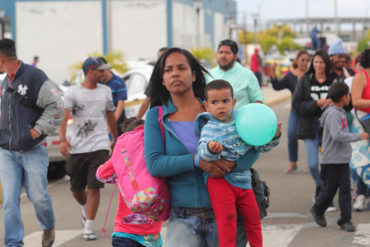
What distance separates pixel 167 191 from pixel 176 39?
4070 cm

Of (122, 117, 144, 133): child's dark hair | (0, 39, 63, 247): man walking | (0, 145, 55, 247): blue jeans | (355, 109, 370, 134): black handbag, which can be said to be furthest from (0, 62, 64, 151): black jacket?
(355, 109, 370, 134): black handbag

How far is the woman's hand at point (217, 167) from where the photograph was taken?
151 inches

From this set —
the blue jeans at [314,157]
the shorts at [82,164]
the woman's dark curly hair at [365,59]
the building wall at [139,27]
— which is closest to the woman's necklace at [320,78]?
the blue jeans at [314,157]

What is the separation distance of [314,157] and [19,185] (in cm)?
379

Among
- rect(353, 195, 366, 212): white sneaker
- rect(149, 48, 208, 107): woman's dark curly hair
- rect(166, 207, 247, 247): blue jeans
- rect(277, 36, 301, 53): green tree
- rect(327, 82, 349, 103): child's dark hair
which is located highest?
rect(277, 36, 301, 53): green tree

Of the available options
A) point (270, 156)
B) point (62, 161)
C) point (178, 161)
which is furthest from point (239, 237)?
point (270, 156)

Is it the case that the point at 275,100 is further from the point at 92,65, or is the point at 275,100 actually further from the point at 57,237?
the point at 57,237

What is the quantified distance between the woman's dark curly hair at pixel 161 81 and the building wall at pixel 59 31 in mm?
39653

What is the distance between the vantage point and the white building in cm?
4291

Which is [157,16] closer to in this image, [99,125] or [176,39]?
[176,39]

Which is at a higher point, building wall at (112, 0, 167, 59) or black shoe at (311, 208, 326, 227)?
building wall at (112, 0, 167, 59)

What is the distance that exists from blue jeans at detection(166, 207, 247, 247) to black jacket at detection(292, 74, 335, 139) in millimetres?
4972

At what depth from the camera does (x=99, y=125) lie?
7840 mm

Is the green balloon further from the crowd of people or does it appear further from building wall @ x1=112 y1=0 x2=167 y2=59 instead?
building wall @ x1=112 y1=0 x2=167 y2=59
